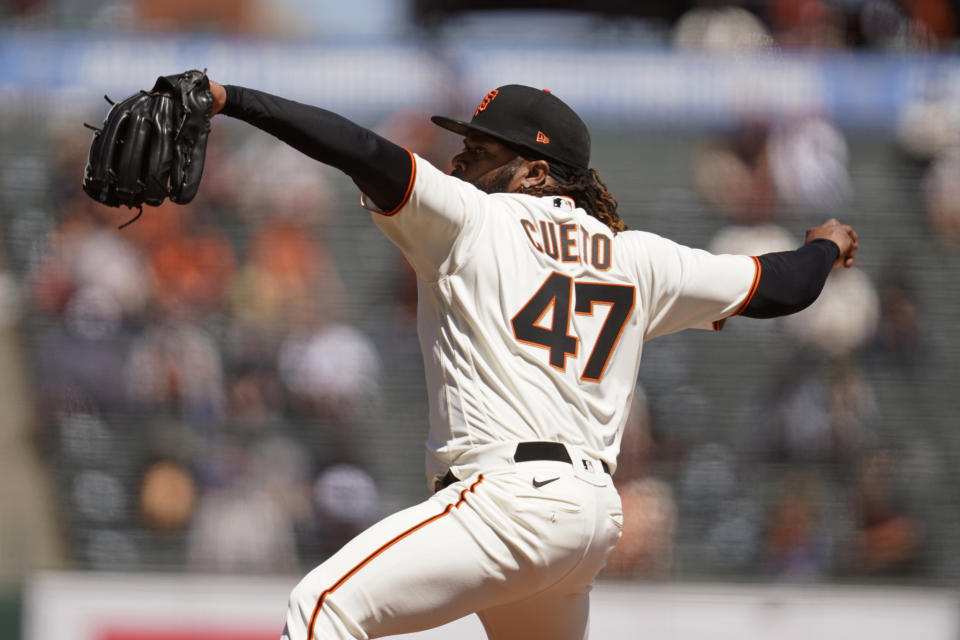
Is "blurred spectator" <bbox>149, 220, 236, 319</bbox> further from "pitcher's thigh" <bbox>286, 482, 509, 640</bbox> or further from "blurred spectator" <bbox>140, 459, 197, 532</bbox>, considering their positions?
"pitcher's thigh" <bbox>286, 482, 509, 640</bbox>

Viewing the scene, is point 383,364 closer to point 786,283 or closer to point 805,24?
point 805,24

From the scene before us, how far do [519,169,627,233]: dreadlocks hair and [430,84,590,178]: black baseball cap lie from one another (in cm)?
4

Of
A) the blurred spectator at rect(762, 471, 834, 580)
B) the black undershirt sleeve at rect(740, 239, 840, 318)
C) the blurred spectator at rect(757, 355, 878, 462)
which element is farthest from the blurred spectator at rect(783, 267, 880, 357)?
the black undershirt sleeve at rect(740, 239, 840, 318)

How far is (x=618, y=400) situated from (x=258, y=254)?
16.6 feet

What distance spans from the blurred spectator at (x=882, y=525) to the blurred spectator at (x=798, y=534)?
8.1 inches

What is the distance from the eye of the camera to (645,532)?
269 inches

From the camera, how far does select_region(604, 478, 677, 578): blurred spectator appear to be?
264 inches

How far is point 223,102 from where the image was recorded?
256 cm

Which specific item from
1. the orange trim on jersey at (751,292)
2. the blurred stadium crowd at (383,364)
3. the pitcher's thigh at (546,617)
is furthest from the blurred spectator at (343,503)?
the orange trim on jersey at (751,292)

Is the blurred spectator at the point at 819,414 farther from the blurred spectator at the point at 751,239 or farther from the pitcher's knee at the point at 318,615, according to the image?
the pitcher's knee at the point at 318,615

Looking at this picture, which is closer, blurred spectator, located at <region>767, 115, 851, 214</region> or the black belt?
the black belt

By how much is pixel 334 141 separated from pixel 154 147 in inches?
15.8

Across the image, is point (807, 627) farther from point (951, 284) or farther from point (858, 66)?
point (858, 66)

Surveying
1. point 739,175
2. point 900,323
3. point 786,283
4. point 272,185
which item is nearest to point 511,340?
point 786,283
